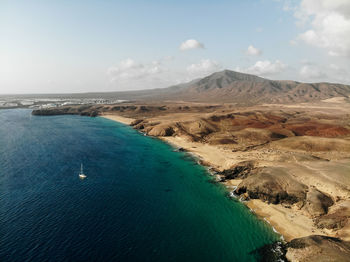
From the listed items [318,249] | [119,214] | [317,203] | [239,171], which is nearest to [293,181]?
[317,203]

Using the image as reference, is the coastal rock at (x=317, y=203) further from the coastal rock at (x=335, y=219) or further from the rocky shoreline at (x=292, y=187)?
the coastal rock at (x=335, y=219)

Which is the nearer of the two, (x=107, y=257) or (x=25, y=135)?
(x=107, y=257)

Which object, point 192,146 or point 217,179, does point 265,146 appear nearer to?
point 192,146

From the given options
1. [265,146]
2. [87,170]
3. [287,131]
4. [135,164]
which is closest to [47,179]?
[87,170]

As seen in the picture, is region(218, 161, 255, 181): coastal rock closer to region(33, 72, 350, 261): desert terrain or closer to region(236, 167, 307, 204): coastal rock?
region(33, 72, 350, 261): desert terrain

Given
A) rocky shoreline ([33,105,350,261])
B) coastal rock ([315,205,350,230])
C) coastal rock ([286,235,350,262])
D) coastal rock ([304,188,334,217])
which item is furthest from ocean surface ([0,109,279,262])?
coastal rock ([304,188,334,217])
